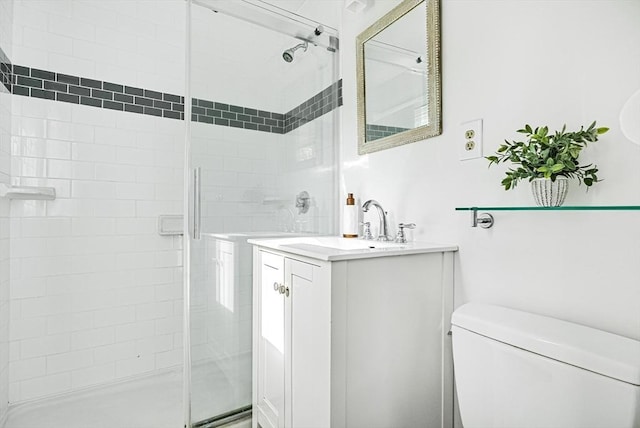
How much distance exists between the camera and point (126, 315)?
2252mm

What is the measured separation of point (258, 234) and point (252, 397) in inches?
31.1

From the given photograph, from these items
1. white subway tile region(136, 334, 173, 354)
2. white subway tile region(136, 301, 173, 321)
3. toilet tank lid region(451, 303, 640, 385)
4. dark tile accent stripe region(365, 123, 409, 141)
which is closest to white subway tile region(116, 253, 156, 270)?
white subway tile region(136, 301, 173, 321)

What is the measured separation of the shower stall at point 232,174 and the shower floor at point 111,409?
1.48 ft

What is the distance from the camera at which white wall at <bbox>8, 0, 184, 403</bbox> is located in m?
1.99

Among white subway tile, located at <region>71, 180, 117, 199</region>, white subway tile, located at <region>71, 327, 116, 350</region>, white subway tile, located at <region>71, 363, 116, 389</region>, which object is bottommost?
white subway tile, located at <region>71, 363, 116, 389</region>

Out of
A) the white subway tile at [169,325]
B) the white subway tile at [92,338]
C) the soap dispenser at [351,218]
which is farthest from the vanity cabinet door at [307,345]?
the white subway tile at [92,338]

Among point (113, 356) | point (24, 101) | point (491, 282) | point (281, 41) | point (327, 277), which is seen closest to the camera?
point (327, 277)

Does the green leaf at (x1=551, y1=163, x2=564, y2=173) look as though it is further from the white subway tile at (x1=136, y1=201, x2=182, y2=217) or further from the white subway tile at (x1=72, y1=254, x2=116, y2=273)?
the white subway tile at (x1=72, y1=254, x2=116, y2=273)

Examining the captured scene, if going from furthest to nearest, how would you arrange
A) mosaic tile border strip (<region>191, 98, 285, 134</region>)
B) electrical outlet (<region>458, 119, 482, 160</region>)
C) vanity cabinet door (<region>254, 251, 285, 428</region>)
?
mosaic tile border strip (<region>191, 98, 285, 134</region>) → vanity cabinet door (<region>254, 251, 285, 428</region>) → electrical outlet (<region>458, 119, 482, 160</region>)

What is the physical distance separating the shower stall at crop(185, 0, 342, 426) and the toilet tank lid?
1.02 m

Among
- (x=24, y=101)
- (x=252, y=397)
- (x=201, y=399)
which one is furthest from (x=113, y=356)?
(x=24, y=101)

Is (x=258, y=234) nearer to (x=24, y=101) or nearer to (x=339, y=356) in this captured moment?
(x=339, y=356)

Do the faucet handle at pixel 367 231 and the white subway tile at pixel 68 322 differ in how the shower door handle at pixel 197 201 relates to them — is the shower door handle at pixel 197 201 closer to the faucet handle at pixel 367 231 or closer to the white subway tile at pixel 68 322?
the faucet handle at pixel 367 231

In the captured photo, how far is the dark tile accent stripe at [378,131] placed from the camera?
1.58 meters
